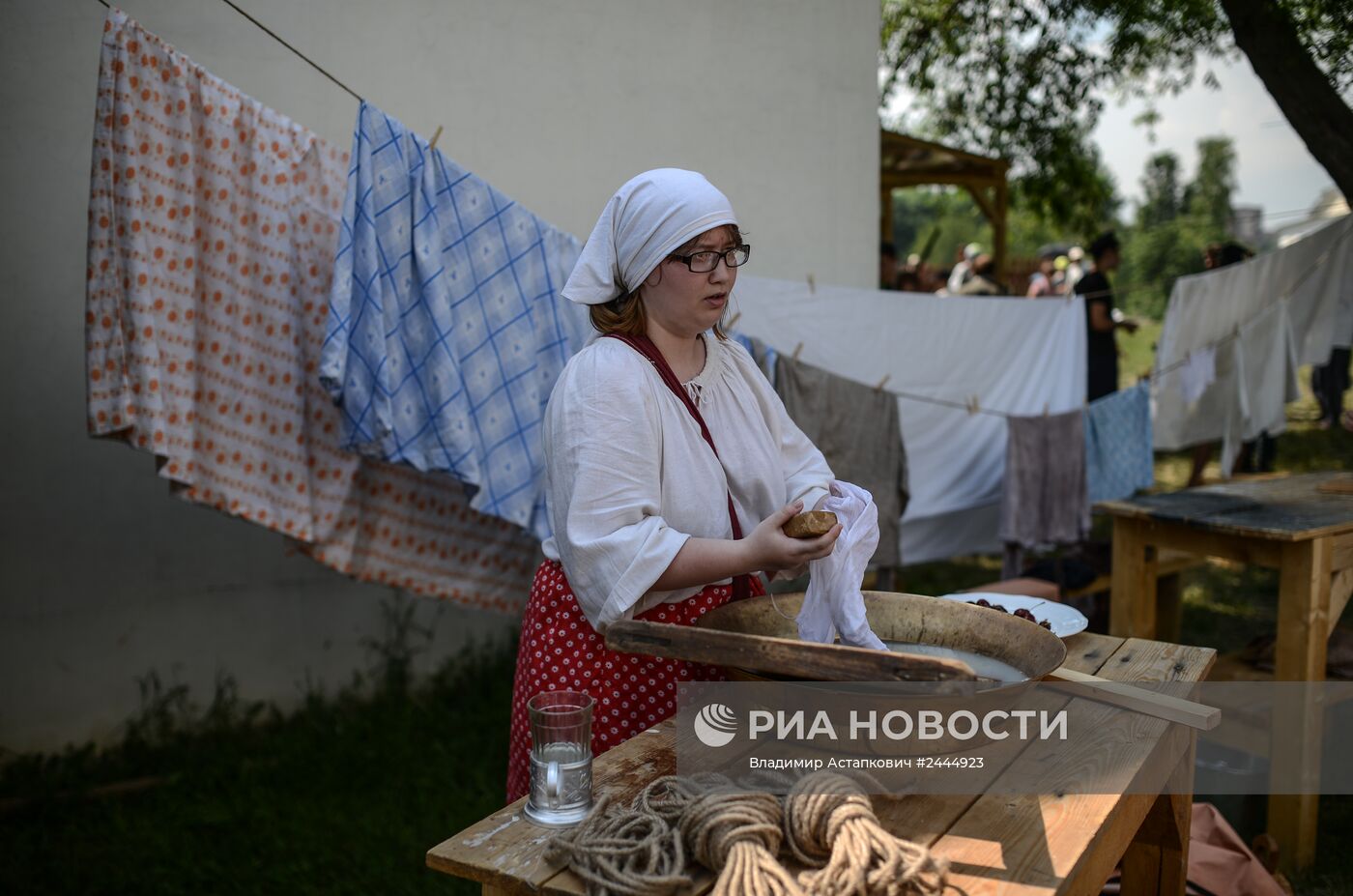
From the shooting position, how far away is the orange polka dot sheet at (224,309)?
2402mm

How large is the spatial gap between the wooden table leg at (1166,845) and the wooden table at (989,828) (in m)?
0.27

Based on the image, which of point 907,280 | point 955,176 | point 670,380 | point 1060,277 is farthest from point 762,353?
point 1060,277

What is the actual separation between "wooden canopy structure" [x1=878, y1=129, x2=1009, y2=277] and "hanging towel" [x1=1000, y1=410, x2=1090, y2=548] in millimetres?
3361

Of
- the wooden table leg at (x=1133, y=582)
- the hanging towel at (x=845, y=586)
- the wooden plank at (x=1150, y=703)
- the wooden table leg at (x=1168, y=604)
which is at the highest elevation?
the hanging towel at (x=845, y=586)

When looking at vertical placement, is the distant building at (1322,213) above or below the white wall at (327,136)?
above

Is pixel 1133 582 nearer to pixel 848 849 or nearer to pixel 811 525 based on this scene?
pixel 811 525

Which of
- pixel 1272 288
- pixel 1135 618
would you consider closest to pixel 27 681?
pixel 1135 618

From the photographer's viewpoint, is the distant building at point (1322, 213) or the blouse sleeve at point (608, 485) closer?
the blouse sleeve at point (608, 485)

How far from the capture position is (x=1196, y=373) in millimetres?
5840

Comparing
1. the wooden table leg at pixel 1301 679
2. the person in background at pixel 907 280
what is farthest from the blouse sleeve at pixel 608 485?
the person in background at pixel 907 280

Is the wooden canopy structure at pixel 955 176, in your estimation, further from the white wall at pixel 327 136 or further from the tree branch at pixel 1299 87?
the white wall at pixel 327 136

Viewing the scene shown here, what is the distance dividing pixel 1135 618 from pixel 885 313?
1633mm

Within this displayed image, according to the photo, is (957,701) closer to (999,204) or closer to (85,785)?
(85,785)

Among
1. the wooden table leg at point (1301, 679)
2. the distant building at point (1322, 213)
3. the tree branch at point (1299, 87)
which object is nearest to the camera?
the wooden table leg at point (1301, 679)
